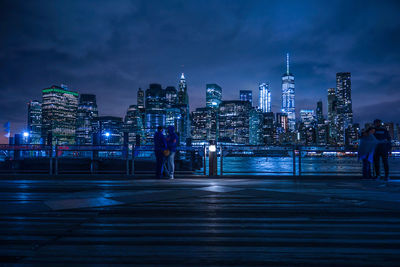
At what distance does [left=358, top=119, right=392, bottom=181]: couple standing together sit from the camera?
9938 mm

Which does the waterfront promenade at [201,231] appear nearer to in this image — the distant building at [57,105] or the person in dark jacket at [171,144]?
the person in dark jacket at [171,144]

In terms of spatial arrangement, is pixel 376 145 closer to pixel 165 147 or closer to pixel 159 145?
pixel 165 147

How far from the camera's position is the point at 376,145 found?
395 inches

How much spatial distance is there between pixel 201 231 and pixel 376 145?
8.71 meters

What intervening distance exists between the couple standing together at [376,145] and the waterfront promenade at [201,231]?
4597mm

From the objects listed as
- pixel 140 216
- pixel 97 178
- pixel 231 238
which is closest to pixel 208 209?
pixel 140 216

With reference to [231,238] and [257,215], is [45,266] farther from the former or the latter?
[257,215]

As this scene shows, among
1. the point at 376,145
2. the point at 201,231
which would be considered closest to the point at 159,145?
the point at 376,145

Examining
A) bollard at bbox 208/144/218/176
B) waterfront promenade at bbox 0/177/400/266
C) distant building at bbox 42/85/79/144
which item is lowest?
waterfront promenade at bbox 0/177/400/266

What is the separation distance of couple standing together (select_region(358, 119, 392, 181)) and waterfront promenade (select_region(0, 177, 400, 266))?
460cm

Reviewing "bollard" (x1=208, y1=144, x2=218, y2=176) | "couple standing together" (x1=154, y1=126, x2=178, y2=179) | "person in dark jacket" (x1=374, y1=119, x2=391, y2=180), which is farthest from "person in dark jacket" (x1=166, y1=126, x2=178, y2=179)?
"person in dark jacket" (x1=374, y1=119, x2=391, y2=180)

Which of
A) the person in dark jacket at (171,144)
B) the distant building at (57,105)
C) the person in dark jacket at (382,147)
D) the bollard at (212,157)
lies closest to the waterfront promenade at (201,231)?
the person in dark jacket at (382,147)

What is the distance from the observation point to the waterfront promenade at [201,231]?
2.80m

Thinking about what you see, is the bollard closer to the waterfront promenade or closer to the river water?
the river water
